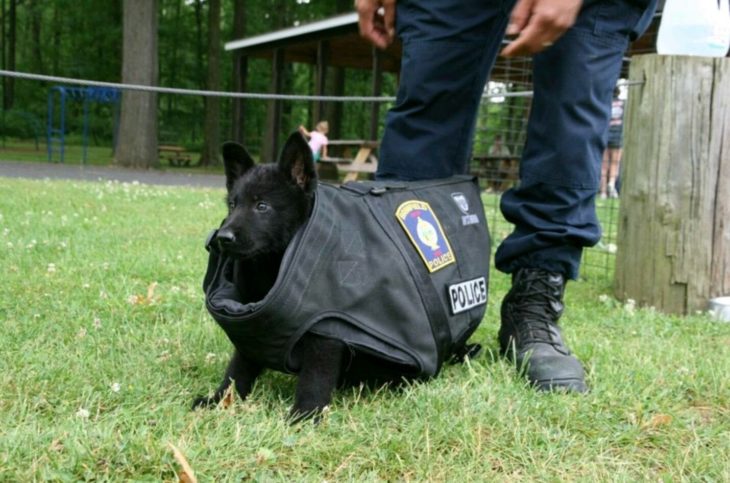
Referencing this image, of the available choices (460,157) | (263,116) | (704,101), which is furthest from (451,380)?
(263,116)

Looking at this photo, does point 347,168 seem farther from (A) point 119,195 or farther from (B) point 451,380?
(B) point 451,380

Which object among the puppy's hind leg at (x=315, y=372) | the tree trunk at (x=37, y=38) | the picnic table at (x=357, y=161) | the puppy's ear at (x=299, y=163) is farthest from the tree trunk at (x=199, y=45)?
the puppy's hind leg at (x=315, y=372)

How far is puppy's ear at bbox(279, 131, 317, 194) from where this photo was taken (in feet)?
6.67

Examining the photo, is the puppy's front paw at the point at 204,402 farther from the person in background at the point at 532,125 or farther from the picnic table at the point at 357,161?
the picnic table at the point at 357,161

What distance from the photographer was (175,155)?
22172 millimetres

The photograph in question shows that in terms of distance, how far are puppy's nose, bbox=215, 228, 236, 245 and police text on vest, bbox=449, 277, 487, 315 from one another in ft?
2.14

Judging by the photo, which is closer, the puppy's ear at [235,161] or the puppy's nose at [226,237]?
the puppy's nose at [226,237]

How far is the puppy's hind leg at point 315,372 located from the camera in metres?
1.93

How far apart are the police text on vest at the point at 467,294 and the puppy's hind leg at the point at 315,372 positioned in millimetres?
442

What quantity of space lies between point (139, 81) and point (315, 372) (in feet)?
49.6

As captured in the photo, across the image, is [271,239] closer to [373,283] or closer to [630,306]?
[373,283]

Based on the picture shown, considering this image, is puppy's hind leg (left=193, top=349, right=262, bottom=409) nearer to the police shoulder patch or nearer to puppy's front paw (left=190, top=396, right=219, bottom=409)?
puppy's front paw (left=190, top=396, right=219, bottom=409)

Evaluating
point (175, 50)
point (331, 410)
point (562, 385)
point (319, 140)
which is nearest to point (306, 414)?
point (331, 410)

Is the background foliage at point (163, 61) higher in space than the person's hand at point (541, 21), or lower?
higher
